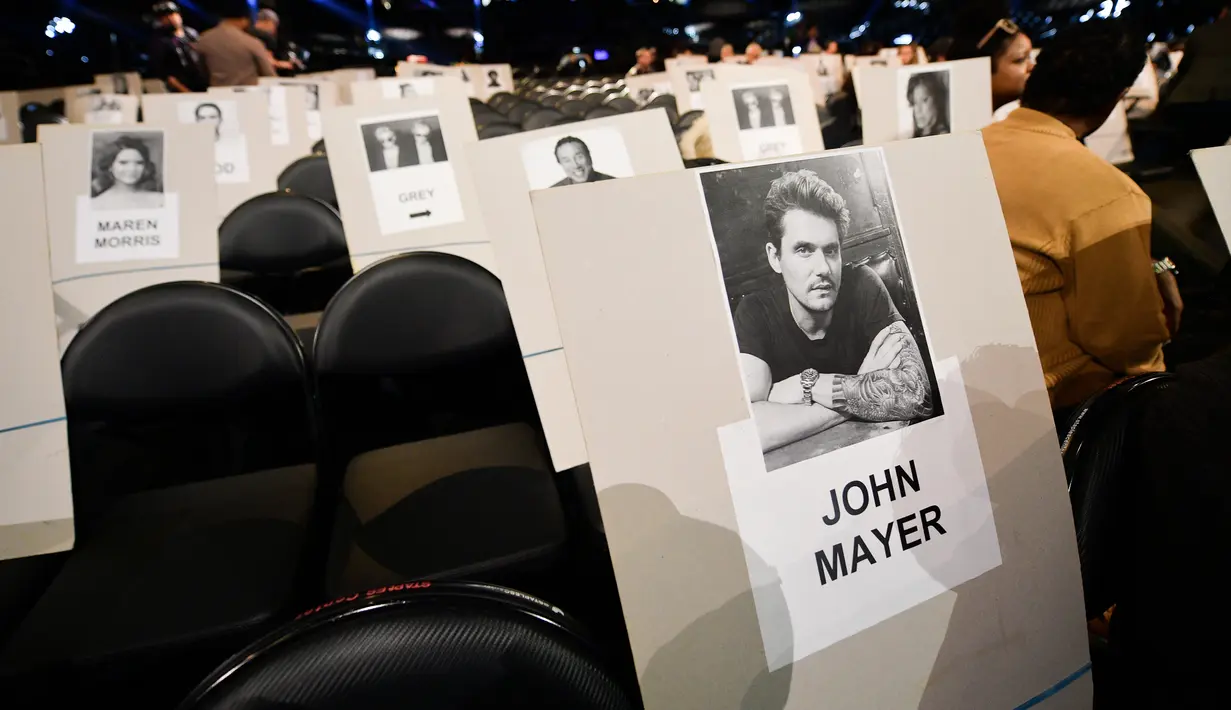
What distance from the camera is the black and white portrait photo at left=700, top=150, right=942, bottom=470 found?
437 millimetres

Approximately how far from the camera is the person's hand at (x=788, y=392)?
1.42ft

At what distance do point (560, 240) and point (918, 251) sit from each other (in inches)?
12.2

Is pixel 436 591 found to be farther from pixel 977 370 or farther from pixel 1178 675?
pixel 1178 675

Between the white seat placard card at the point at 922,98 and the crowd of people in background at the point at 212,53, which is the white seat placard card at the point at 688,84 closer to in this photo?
the white seat placard card at the point at 922,98

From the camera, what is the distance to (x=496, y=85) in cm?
564

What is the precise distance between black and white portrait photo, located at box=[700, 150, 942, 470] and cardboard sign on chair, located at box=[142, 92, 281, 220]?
2.62m

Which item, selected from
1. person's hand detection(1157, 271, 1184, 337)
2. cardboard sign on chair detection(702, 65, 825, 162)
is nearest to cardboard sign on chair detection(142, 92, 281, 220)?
cardboard sign on chair detection(702, 65, 825, 162)

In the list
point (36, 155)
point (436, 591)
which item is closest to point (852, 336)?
point (436, 591)

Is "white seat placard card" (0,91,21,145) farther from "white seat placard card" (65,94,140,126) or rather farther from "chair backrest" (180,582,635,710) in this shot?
"chair backrest" (180,582,635,710)

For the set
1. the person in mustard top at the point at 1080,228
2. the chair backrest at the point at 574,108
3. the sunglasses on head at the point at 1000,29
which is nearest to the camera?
the person in mustard top at the point at 1080,228

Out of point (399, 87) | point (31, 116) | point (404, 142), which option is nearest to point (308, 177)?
point (399, 87)

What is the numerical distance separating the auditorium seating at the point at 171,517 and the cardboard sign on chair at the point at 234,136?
129 centimetres

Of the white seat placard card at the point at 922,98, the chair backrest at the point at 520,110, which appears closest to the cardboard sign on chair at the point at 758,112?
the white seat placard card at the point at 922,98

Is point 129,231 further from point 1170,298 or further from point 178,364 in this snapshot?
point 1170,298
